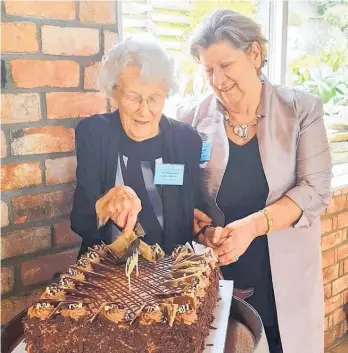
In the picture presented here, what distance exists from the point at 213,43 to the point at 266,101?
248 millimetres

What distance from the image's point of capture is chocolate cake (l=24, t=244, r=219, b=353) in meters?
0.92

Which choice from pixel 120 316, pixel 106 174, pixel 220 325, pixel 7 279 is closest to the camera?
pixel 120 316

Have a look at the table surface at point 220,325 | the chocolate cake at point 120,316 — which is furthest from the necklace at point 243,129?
the chocolate cake at point 120,316

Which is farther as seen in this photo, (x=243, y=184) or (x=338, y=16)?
(x=338, y=16)

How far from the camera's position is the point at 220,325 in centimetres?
110

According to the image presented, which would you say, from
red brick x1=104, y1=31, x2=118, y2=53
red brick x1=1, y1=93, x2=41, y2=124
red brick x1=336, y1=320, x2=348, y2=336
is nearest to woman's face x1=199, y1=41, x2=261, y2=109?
red brick x1=104, y1=31, x2=118, y2=53

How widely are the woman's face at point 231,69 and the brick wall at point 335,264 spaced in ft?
3.71

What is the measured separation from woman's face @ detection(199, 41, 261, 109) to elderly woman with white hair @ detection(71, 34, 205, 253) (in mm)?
236

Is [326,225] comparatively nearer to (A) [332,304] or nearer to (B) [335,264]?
(B) [335,264]

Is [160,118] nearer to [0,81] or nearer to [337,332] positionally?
[0,81]

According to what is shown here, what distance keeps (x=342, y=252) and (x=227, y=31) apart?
1.61 metres

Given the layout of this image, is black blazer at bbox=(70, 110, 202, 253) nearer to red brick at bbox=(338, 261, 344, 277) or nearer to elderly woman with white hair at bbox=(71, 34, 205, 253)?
elderly woman with white hair at bbox=(71, 34, 205, 253)

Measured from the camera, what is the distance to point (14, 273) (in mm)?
1324

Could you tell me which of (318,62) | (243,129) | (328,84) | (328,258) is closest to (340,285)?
(328,258)
